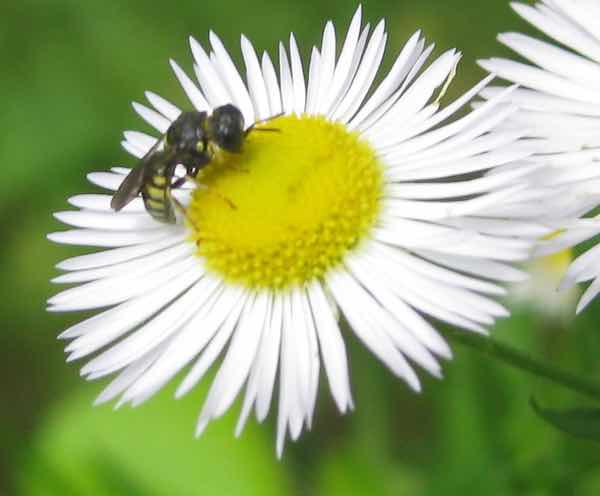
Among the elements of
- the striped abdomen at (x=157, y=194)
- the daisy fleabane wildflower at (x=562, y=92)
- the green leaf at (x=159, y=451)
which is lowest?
the green leaf at (x=159, y=451)

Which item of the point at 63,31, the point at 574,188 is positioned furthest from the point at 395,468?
the point at 63,31

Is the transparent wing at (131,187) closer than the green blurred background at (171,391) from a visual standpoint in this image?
Yes

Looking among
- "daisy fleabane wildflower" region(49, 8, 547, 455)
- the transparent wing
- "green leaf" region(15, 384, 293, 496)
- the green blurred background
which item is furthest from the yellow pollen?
"green leaf" region(15, 384, 293, 496)

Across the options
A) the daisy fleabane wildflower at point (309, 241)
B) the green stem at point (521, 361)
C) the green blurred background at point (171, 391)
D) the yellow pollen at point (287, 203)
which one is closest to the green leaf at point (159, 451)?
the green blurred background at point (171, 391)

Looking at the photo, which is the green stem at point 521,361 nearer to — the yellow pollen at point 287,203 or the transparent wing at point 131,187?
the yellow pollen at point 287,203

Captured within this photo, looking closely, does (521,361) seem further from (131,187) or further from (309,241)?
(131,187)

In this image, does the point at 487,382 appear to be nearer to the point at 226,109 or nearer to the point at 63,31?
the point at 226,109
